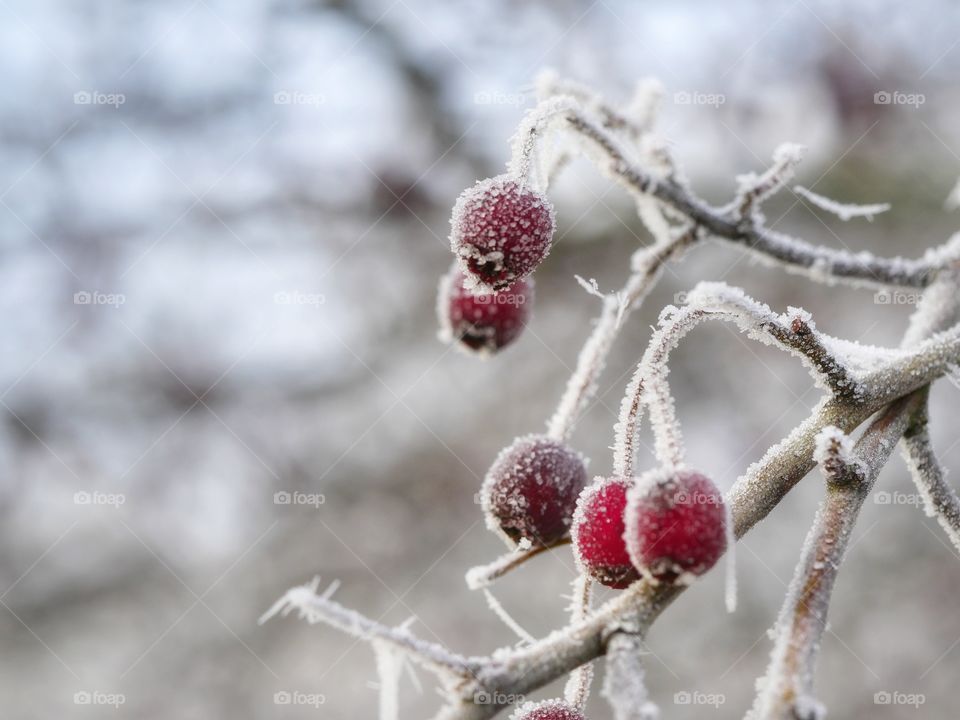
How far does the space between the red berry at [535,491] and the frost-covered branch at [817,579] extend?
28 cm

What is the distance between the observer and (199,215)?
4.46 meters

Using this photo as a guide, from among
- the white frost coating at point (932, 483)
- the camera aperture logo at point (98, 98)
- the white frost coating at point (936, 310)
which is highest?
the camera aperture logo at point (98, 98)

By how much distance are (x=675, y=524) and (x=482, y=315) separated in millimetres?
549

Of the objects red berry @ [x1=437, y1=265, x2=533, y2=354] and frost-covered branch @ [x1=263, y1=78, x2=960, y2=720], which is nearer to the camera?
frost-covered branch @ [x1=263, y1=78, x2=960, y2=720]

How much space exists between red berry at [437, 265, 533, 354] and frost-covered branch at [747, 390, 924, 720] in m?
0.49

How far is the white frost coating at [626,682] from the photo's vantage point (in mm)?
520

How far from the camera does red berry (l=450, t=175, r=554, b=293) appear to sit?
79 centimetres

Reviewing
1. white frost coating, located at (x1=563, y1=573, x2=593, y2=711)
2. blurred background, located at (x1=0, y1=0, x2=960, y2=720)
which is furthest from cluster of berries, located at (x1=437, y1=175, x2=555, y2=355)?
blurred background, located at (x1=0, y1=0, x2=960, y2=720)

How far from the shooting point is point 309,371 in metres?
4.40

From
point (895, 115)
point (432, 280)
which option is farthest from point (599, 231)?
point (895, 115)

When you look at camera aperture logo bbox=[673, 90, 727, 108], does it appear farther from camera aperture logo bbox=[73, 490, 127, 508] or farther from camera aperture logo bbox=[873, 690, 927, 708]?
camera aperture logo bbox=[73, 490, 127, 508]

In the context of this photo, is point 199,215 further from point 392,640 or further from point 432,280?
point 392,640

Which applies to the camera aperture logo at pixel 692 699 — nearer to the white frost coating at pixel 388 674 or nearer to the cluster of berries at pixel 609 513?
the cluster of berries at pixel 609 513

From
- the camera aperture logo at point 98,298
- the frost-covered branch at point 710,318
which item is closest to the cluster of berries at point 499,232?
the frost-covered branch at point 710,318
